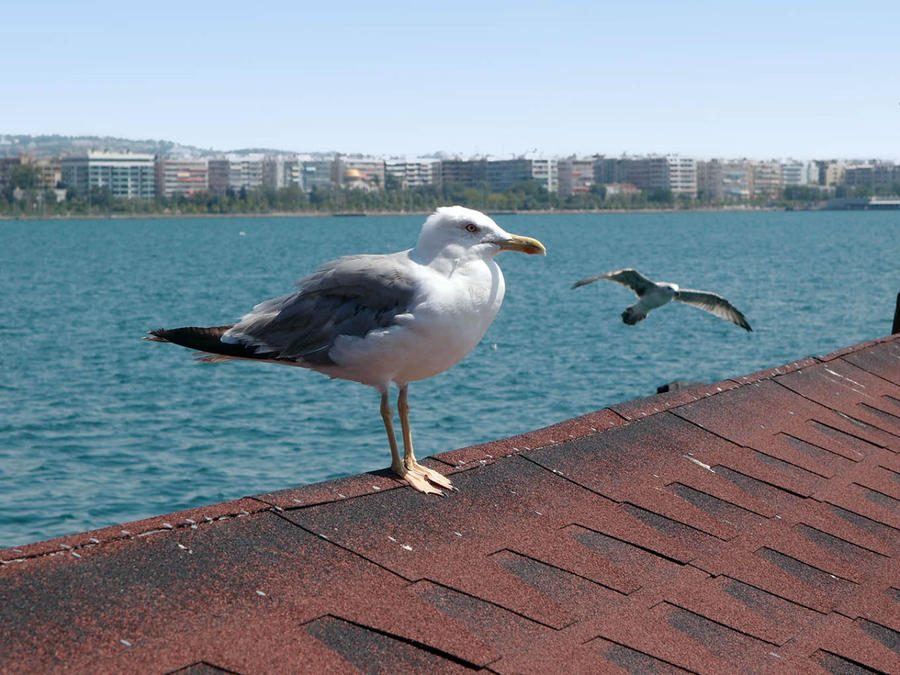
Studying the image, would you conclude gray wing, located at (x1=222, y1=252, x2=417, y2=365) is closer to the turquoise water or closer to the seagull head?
the seagull head

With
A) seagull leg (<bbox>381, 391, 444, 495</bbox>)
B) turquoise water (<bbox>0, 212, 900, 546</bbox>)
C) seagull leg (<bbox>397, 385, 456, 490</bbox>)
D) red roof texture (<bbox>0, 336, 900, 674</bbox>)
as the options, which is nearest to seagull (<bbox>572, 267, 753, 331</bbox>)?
red roof texture (<bbox>0, 336, 900, 674</bbox>)

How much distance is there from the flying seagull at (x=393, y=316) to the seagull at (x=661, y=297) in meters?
10.2

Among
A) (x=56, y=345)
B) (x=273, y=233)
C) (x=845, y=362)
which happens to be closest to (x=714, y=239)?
(x=273, y=233)

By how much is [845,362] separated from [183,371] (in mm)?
33474

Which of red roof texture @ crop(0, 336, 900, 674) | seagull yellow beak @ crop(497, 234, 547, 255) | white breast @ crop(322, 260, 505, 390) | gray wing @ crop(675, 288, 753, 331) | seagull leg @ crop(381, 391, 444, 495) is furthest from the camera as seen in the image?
gray wing @ crop(675, 288, 753, 331)

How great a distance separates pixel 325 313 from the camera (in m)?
5.26

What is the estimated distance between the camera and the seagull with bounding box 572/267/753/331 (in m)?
15.6

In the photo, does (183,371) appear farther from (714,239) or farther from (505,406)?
(714,239)

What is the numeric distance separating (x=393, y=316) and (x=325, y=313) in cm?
39

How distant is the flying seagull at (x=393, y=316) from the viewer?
499 centimetres

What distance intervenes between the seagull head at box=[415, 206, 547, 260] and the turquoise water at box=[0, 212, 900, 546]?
693 inches

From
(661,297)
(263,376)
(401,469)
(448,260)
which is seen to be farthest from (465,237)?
(263,376)

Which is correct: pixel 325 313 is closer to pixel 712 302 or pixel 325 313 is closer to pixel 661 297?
pixel 712 302

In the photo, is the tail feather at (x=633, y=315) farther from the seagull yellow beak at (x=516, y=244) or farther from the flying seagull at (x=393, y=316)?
the seagull yellow beak at (x=516, y=244)
